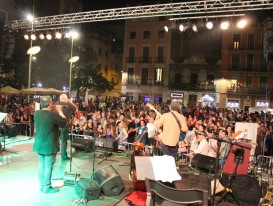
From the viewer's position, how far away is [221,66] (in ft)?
118

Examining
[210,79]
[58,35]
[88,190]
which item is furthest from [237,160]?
[210,79]

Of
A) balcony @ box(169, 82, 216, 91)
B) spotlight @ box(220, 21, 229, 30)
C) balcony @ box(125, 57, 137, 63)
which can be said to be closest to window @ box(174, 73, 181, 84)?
balcony @ box(169, 82, 216, 91)

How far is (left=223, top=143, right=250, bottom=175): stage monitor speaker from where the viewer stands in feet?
16.6

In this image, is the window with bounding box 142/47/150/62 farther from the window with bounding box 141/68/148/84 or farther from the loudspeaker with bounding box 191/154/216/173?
the loudspeaker with bounding box 191/154/216/173

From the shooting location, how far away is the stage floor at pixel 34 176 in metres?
4.76

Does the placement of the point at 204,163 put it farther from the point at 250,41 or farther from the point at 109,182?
the point at 250,41

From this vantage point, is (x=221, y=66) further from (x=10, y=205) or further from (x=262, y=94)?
(x=10, y=205)

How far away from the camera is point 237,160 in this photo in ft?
16.7

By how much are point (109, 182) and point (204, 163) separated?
2.28m

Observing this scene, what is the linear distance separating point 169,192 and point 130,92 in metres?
36.0

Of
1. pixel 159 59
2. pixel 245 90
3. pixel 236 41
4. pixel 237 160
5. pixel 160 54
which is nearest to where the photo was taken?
pixel 237 160

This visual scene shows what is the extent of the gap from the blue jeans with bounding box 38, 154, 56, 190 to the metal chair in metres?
2.35

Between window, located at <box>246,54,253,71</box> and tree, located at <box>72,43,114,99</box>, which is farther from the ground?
window, located at <box>246,54,253,71</box>

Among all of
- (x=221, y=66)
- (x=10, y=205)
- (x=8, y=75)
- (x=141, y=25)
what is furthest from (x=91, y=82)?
(x=10, y=205)
